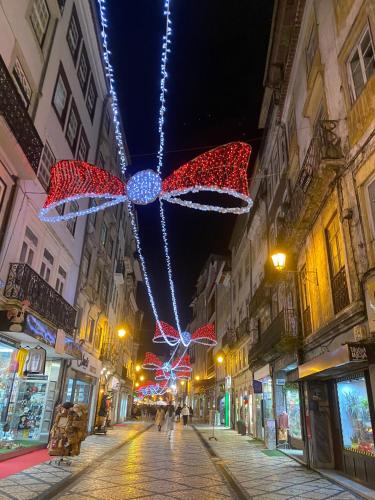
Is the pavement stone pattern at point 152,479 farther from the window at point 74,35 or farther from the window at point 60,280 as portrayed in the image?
the window at point 74,35

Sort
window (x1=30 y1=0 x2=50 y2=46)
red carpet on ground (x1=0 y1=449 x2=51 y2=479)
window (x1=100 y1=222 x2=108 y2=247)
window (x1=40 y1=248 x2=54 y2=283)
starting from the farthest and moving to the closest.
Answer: window (x1=100 y1=222 x2=108 y2=247) → window (x1=40 y1=248 x2=54 y2=283) → window (x1=30 y1=0 x2=50 y2=46) → red carpet on ground (x1=0 y1=449 x2=51 y2=479)

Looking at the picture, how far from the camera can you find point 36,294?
1278cm

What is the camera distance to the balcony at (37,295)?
11.4m

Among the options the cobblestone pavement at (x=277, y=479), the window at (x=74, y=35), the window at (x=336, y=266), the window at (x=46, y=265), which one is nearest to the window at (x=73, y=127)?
the window at (x=74, y=35)

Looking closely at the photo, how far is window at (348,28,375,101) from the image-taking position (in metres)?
9.15

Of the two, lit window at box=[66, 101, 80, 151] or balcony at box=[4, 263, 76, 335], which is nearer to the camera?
balcony at box=[4, 263, 76, 335]

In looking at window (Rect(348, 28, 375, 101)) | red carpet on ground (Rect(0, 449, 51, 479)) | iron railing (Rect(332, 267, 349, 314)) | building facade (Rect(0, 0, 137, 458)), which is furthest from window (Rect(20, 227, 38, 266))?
window (Rect(348, 28, 375, 101))

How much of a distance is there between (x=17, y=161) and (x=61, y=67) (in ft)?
21.9

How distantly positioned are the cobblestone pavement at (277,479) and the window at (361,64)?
8965 millimetres

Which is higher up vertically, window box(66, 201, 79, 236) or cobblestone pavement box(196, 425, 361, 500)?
window box(66, 201, 79, 236)

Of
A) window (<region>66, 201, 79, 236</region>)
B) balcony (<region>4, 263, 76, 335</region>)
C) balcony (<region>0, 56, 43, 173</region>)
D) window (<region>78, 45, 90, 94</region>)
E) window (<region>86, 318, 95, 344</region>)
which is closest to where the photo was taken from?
balcony (<region>0, 56, 43, 173</region>)

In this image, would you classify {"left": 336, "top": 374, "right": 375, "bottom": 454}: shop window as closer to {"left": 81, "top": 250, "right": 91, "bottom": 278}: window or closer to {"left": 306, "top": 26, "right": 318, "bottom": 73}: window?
{"left": 306, "top": 26, "right": 318, "bottom": 73}: window

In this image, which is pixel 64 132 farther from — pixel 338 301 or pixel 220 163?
pixel 338 301

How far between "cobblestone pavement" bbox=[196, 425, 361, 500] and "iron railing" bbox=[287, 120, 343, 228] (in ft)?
24.6
